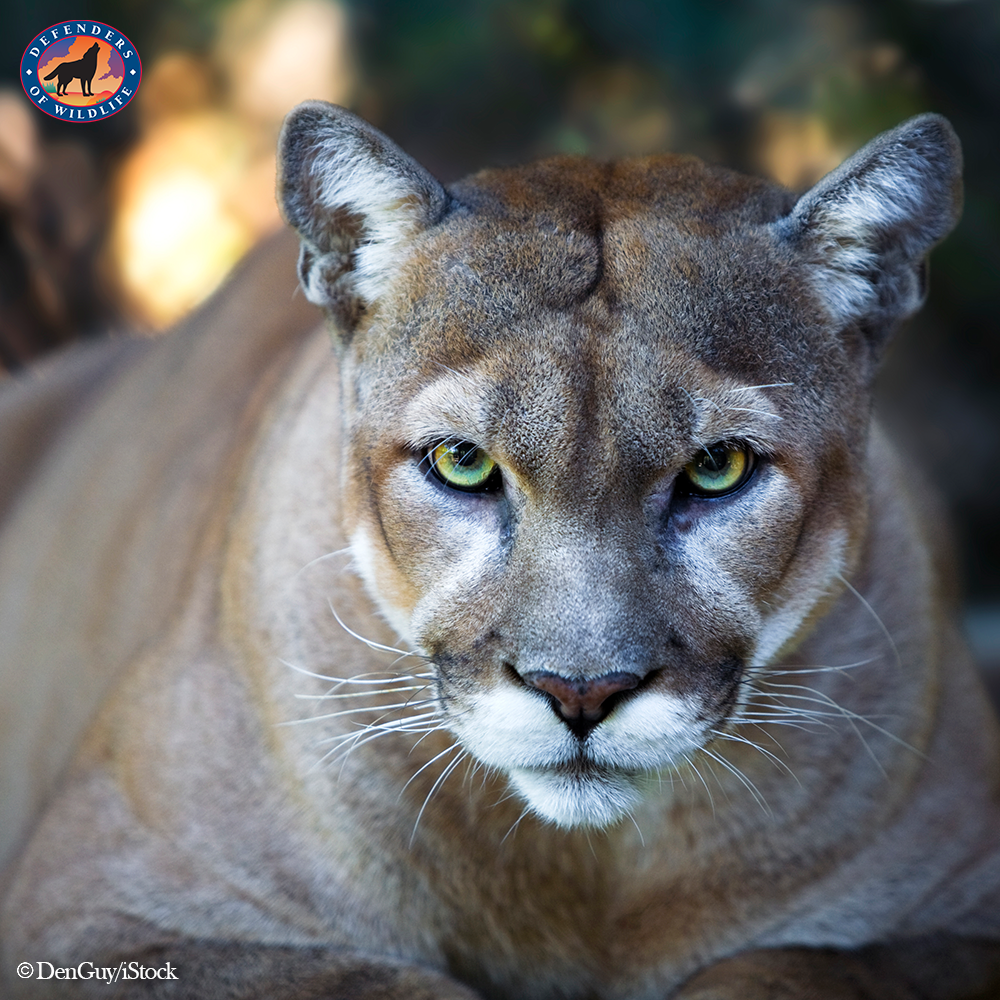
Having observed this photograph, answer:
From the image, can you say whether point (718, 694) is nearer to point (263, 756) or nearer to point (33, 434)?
point (263, 756)

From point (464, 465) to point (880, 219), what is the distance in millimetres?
801

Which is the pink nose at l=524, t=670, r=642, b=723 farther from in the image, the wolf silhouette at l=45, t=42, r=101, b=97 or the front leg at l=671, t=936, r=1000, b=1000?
the wolf silhouette at l=45, t=42, r=101, b=97

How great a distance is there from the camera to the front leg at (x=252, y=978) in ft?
7.13

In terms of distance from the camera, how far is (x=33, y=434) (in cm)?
381

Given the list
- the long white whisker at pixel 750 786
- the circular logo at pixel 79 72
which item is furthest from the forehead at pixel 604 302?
the circular logo at pixel 79 72

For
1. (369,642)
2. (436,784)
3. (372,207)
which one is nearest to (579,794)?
(436,784)

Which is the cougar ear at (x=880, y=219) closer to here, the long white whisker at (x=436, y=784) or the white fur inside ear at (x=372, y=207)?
the white fur inside ear at (x=372, y=207)

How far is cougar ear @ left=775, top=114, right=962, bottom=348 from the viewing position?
82.6 inches

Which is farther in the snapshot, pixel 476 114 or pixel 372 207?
pixel 476 114

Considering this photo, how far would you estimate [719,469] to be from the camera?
1.96m

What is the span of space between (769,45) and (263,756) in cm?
308

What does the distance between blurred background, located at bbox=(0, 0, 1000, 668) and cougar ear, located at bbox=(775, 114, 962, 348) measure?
1991 mm

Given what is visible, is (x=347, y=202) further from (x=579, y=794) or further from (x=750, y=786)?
(x=750, y=786)

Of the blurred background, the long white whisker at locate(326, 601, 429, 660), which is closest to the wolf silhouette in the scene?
the long white whisker at locate(326, 601, 429, 660)
